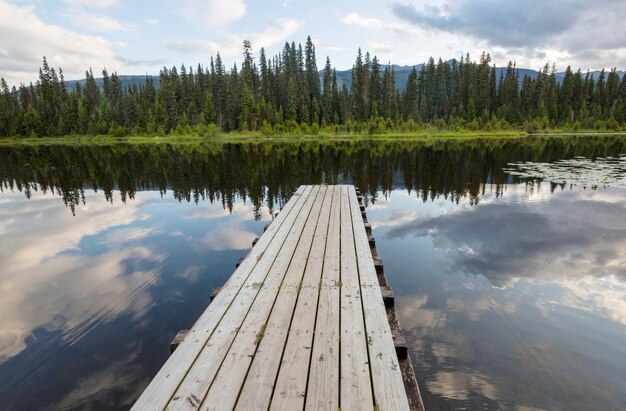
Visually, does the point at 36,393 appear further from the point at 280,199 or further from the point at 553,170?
the point at 553,170

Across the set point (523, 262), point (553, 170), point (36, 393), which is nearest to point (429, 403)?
point (36, 393)

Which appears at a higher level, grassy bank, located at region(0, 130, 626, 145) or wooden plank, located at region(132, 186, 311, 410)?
grassy bank, located at region(0, 130, 626, 145)

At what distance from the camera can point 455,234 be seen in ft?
39.4

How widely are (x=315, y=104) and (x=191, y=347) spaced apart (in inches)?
3233

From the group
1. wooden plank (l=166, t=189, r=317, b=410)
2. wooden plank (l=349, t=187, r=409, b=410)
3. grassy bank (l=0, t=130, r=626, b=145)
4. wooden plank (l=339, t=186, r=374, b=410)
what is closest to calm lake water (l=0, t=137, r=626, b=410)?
wooden plank (l=349, t=187, r=409, b=410)

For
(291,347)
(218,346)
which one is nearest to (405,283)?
(291,347)

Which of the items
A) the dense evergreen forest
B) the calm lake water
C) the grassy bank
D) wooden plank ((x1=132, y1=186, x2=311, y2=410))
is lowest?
the calm lake water

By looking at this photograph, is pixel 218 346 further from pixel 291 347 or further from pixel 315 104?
pixel 315 104

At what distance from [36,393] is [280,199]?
12.7m

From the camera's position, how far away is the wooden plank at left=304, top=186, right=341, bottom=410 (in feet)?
10.4

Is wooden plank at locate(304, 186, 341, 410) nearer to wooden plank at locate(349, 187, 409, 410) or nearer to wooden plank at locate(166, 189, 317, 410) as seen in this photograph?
wooden plank at locate(349, 187, 409, 410)

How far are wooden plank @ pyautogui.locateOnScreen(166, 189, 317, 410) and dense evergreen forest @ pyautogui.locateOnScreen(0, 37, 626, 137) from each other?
69627 millimetres

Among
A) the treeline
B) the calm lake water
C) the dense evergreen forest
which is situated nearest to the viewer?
the calm lake water

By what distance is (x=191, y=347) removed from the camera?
13.1ft
